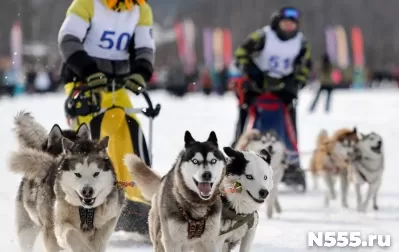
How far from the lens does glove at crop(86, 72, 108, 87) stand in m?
4.79

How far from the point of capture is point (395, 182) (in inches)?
315

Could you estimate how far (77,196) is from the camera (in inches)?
138

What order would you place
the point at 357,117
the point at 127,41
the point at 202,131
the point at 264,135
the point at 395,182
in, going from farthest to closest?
the point at 357,117
the point at 202,131
the point at 395,182
the point at 264,135
the point at 127,41

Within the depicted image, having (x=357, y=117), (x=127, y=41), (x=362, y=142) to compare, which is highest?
(x=127, y=41)

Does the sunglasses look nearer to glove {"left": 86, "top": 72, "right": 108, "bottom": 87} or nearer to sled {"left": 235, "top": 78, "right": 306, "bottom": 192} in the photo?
sled {"left": 235, "top": 78, "right": 306, "bottom": 192}

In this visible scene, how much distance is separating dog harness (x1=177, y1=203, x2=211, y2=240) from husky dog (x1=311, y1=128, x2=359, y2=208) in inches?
126

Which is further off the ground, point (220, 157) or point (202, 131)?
point (220, 157)

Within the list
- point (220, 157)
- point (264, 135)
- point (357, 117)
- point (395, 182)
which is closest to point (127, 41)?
point (264, 135)

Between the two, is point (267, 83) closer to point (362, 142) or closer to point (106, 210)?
point (362, 142)

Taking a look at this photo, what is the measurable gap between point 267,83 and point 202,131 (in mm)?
5800

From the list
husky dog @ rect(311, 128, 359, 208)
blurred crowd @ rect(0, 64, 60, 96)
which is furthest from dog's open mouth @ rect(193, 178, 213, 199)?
blurred crowd @ rect(0, 64, 60, 96)

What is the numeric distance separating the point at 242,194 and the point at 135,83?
1305mm

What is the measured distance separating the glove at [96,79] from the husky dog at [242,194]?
1.23 m

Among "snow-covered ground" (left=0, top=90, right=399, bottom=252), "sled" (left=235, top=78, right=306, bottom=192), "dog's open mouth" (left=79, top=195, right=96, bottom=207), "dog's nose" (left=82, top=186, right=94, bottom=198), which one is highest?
"dog's nose" (left=82, top=186, right=94, bottom=198)
